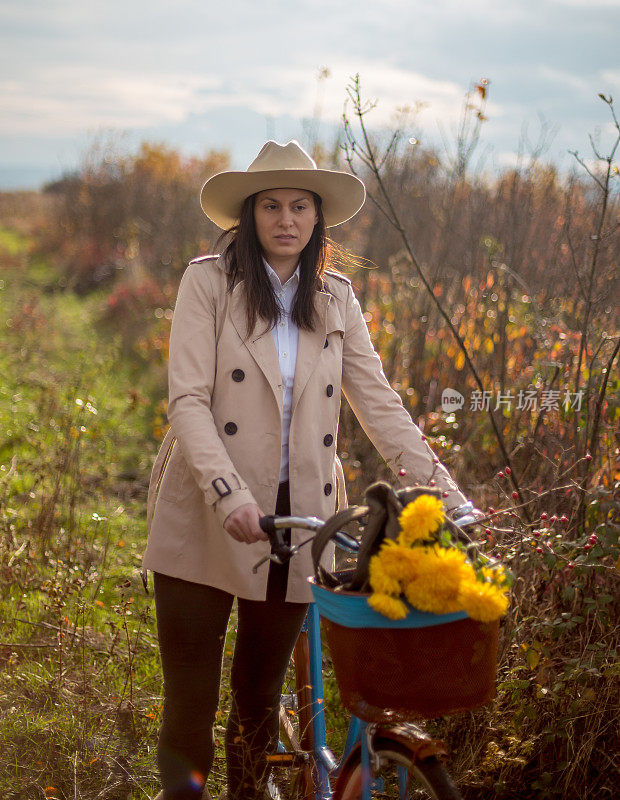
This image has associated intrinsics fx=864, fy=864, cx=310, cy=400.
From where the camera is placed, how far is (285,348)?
254cm

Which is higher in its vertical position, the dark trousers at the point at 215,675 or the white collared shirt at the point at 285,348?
the white collared shirt at the point at 285,348

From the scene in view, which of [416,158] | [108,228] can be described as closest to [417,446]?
[416,158]

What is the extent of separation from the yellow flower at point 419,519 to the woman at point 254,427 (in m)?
0.70

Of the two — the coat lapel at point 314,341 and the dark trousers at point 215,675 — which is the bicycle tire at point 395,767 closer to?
the dark trousers at point 215,675

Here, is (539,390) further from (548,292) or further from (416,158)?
(416,158)

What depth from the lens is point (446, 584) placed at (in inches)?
63.3

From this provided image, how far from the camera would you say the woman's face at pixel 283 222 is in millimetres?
2533

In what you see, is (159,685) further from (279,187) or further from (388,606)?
(388,606)

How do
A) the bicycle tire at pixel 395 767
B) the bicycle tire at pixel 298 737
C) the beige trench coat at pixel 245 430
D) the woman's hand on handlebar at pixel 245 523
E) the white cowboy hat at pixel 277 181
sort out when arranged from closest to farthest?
the bicycle tire at pixel 395 767 < the woman's hand on handlebar at pixel 245 523 < the beige trench coat at pixel 245 430 < the white cowboy hat at pixel 277 181 < the bicycle tire at pixel 298 737

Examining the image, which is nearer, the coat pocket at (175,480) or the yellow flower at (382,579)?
the yellow flower at (382,579)

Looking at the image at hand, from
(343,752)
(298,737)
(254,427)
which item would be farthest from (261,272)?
(298,737)

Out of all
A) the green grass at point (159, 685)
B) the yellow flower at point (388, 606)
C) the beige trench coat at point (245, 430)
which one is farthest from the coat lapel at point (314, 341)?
the yellow flower at point (388, 606)

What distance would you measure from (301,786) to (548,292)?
3.20m

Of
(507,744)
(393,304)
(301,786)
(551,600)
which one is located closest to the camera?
(301,786)
